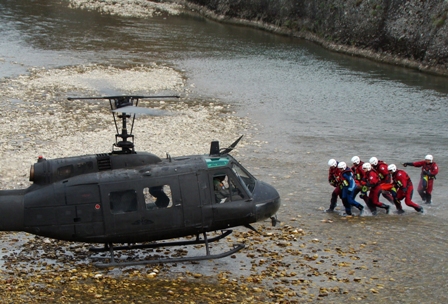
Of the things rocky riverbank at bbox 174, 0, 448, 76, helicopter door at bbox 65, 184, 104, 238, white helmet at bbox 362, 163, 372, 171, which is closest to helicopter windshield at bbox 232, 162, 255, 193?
helicopter door at bbox 65, 184, 104, 238

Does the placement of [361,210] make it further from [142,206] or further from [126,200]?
[126,200]

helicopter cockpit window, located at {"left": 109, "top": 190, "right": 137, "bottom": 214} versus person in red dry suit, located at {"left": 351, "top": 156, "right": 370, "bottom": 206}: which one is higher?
helicopter cockpit window, located at {"left": 109, "top": 190, "right": 137, "bottom": 214}

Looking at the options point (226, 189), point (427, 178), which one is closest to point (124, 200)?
point (226, 189)

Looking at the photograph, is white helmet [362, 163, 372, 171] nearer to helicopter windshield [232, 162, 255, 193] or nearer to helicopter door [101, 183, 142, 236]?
helicopter windshield [232, 162, 255, 193]

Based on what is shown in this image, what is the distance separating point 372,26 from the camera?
49.5 m

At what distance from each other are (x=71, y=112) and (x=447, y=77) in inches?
1074

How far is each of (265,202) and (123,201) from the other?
356 centimetres

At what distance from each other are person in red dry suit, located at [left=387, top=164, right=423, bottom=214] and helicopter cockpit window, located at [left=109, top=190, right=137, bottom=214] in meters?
9.27

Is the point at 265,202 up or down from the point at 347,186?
up

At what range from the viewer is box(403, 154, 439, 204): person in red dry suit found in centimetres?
2044

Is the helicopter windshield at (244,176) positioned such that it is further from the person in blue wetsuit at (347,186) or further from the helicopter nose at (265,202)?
the person in blue wetsuit at (347,186)

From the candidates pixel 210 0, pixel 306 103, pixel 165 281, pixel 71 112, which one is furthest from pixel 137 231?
pixel 210 0

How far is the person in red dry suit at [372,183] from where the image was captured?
19.2 m

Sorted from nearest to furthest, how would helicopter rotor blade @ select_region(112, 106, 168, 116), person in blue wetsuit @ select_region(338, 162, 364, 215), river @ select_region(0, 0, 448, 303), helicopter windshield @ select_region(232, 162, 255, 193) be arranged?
helicopter rotor blade @ select_region(112, 106, 168, 116)
helicopter windshield @ select_region(232, 162, 255, 193)
river @ select_region(0, 0, 448, 303)
person in blue wetsuit @ select_region(338, 162, 364, 215)
